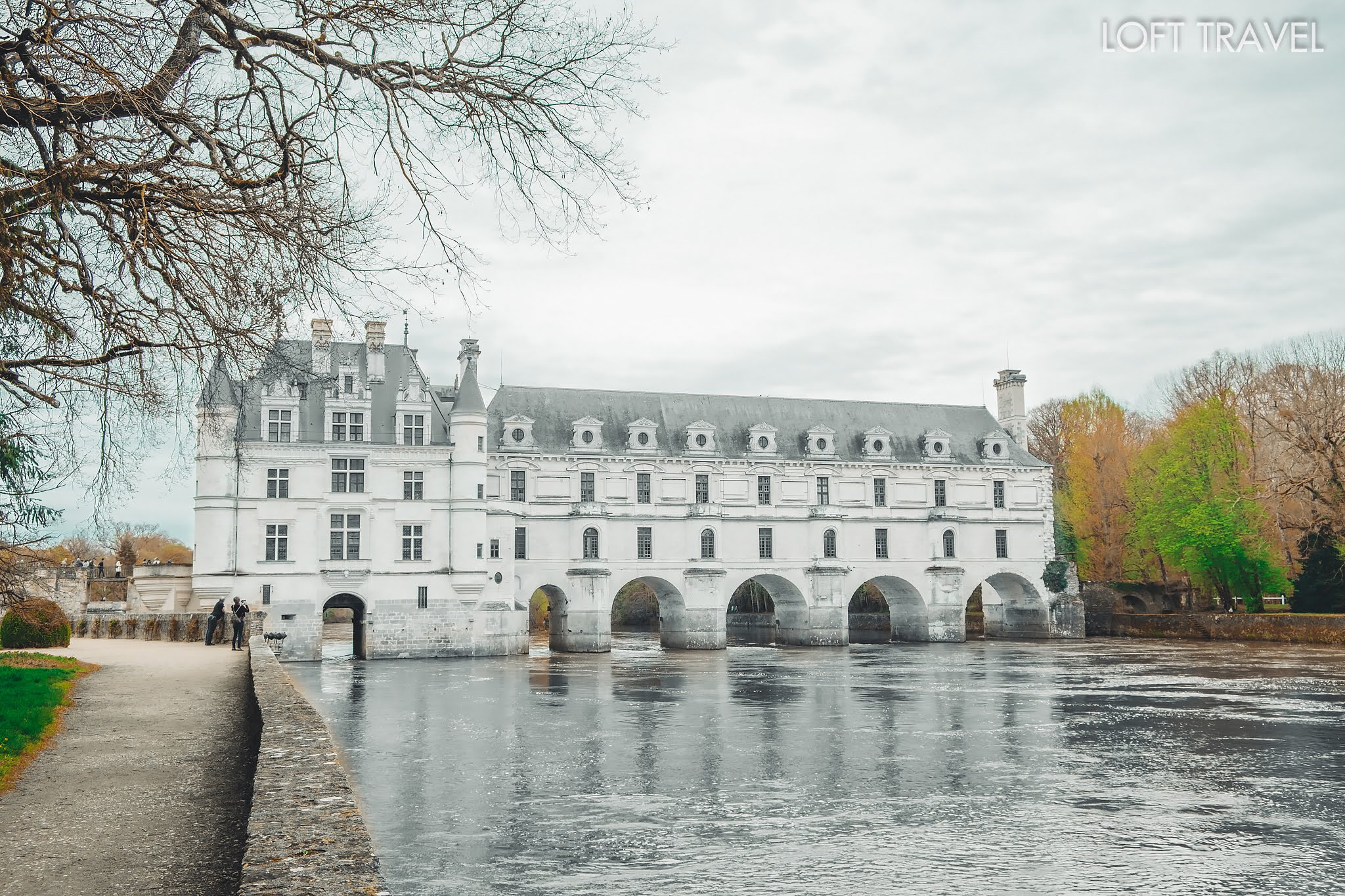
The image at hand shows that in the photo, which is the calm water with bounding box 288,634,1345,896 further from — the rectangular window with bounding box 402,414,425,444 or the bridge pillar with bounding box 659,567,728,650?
the bridge pillar with bounding box 659,567,728,650

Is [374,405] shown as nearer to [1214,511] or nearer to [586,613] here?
[586,613]

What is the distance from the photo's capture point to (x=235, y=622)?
28.1 meters

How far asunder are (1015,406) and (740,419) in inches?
578

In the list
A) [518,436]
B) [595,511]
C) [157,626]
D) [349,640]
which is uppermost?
[518,436]

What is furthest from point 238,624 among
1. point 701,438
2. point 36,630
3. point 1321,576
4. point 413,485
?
point 1321,576

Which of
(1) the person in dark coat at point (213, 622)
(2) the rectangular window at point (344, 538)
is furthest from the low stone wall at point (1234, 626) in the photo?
(1) the person in dark coat at point (213, 622)

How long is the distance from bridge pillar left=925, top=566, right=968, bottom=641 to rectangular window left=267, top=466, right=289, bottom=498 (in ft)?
88.1

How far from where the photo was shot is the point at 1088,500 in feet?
185

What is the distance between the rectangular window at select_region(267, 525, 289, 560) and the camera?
128 ft

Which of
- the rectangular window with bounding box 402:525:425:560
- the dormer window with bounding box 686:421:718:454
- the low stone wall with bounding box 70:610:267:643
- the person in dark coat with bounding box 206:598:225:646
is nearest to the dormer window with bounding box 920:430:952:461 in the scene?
the dormer window with bounding box 686:421:718:454

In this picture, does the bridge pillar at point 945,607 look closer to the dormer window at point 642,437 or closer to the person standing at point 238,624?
the dormer window at point 642,437

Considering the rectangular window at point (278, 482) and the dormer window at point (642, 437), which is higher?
the dormer window at point (642, 437)

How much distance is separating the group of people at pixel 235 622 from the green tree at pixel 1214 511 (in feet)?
122

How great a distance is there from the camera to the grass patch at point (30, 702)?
11461 millimetres
